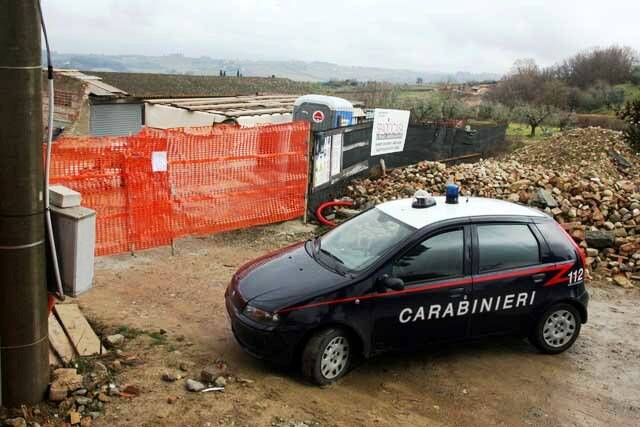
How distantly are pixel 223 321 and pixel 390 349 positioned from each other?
2178 mm

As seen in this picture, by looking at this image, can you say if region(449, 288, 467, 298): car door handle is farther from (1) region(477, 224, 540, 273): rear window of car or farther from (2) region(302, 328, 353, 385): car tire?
(2) region(302, 328, 353, 385): car tire

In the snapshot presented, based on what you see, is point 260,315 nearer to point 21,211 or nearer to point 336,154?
point 21,211

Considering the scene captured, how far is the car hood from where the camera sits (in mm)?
5902

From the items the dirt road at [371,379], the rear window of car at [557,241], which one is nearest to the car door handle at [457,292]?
the dirt road at [371,379]

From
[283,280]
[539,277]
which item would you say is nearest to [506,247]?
[539,277]

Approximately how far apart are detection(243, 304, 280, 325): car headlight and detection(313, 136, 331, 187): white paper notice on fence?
21.9ft

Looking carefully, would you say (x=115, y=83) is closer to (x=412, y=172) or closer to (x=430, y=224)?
(x=412, y=172)

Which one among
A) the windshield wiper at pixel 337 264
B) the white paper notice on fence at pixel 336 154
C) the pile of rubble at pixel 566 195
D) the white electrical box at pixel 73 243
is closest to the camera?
the white electrical box at pixel 73 243

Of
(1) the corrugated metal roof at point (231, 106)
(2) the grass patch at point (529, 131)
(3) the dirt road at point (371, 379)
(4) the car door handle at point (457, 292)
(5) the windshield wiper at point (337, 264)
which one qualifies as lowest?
(3) the dirt road at point (371, 379)

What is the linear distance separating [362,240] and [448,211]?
3.22 ft

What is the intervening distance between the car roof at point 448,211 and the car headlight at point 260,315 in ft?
5.84

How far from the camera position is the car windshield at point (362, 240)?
20.9ft

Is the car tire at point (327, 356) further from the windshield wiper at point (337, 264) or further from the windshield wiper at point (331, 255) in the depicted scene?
the windshield wiper at point (331, 255)

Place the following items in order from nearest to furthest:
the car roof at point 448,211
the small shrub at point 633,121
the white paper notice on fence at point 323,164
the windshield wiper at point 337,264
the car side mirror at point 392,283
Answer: the car side mirror at point 392,283, the windshield wiper at point 337,264, the car roof at point 448,211, the white paper notice on fence at point 323,164, the small shrub at point 633,121
